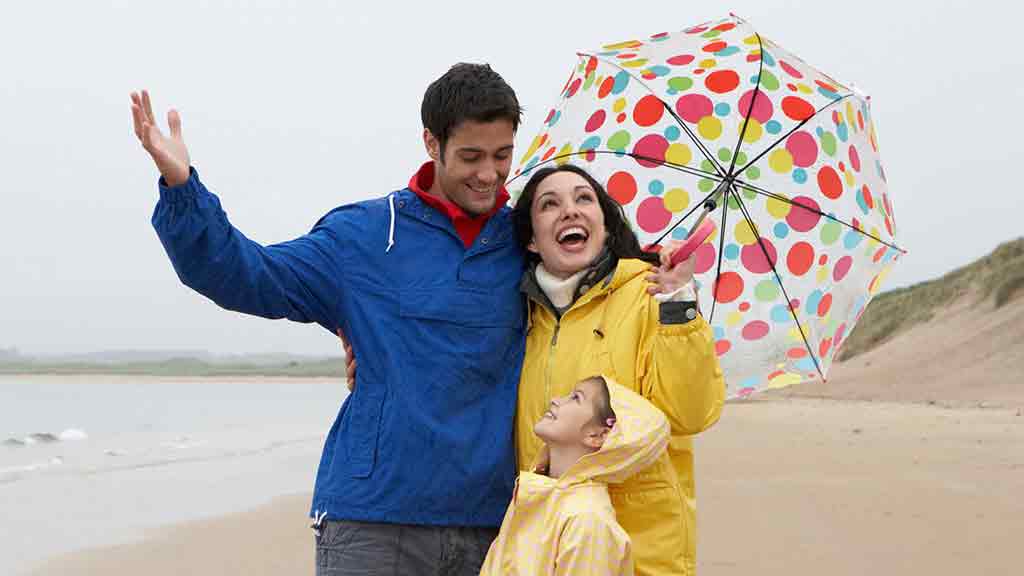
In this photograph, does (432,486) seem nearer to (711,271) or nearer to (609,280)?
(609,280)

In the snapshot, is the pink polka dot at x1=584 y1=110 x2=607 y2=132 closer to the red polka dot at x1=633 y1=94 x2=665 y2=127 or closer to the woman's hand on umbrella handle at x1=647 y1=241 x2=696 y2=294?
the red polka dot at x1=633 y1=94 x2=665 y2=127

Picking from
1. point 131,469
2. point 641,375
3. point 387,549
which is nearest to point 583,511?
point 641,375

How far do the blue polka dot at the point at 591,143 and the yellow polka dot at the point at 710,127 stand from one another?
376 mm

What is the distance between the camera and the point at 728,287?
139 inches

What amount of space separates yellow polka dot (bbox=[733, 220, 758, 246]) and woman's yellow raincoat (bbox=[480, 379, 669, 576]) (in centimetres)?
117

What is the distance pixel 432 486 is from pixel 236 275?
0.74m

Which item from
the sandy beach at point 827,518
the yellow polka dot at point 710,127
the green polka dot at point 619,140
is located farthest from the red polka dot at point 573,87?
the sandy beach at point 827,518

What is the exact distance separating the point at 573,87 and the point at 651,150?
453mm

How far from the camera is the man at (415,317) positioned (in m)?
2.53

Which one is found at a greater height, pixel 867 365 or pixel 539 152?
pixel 539 152

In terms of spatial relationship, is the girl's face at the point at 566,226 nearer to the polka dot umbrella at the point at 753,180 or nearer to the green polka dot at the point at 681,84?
the polka dot umbrella at the point at 753,180

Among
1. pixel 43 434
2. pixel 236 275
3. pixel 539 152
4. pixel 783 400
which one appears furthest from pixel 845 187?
pixel 783 400

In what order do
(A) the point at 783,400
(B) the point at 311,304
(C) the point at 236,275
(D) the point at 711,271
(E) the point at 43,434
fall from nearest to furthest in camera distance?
(C) the point at 236,275 → (B) the point at 311,304 → (D) the point at 711,271 → (E) the point at 43,434 → (A) the point at 783,400

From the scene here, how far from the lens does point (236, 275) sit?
245 cm
